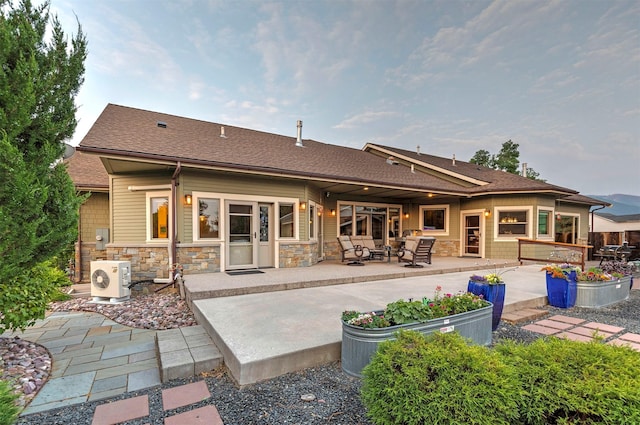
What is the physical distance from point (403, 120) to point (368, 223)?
7833 millimetres

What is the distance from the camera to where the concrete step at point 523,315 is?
4258 mm

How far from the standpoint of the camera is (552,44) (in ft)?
31.7

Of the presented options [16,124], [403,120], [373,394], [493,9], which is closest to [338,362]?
[373,394]

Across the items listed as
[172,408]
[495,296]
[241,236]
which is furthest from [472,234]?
[172,408]

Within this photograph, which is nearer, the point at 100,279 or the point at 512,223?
the point at 100,279

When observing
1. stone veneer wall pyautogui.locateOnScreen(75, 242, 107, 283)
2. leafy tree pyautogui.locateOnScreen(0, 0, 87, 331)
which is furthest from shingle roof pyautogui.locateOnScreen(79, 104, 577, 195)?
stone veneer wall pyautogui.locateOnScreen(75, 242, 107, 283)

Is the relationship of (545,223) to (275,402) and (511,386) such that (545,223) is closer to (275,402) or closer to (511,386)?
(511,386)

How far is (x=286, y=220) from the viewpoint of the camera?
7.95 meters

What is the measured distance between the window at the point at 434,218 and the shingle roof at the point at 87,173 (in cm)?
1145

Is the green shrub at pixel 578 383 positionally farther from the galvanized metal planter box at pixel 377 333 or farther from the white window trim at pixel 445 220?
the white window trim at pixel 445 220

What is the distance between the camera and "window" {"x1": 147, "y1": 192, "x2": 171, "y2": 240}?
7.06m

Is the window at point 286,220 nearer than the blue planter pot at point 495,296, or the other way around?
the blue planter pot at point 495,296

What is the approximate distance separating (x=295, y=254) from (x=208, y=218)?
2.51 m

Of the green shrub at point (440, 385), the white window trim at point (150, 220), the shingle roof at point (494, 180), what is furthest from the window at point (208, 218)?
the shingle roof at point (494, 180)
